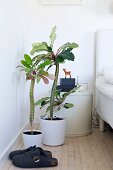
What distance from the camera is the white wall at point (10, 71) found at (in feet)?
5.78

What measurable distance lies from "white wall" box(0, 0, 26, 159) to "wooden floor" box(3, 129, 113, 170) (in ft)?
0.96

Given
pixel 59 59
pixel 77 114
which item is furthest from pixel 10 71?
pixel 77 114

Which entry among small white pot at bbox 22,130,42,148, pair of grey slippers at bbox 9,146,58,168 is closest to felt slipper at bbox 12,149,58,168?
pair of grey slippers at bbox 9,146,58,168

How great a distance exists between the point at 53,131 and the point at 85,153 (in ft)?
1.14

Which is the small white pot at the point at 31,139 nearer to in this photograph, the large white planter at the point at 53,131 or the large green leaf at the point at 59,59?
the large white planter at the point at 53,131

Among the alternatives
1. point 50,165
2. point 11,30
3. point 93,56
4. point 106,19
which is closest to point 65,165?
point 50,165

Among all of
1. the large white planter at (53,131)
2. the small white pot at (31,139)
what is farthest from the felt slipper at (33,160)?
the large white planter at (53,131)

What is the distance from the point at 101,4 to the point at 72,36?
0.51 metres

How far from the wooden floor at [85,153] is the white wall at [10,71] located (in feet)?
0.96

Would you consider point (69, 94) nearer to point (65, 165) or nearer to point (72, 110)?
point (72, 110)

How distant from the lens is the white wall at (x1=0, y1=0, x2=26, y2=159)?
176 cm

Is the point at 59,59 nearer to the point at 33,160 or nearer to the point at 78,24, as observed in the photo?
the point at 33,160

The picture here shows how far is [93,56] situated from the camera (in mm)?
3014

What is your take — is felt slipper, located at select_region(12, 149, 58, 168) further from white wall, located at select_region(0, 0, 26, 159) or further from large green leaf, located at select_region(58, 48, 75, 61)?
large green leaf, located at select_region(58, 48, 75, 61)
